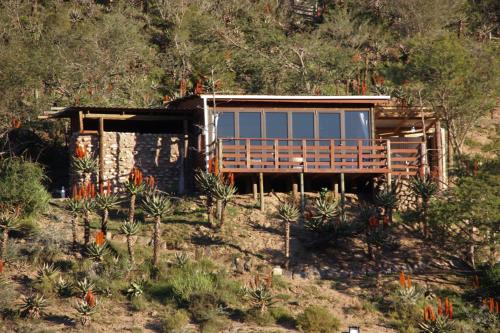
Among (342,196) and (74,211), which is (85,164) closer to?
(74,211)

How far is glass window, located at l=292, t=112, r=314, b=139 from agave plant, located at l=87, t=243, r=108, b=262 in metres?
9.24

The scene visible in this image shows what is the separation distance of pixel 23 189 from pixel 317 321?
11.5 meters

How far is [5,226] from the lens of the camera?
28.9 metres

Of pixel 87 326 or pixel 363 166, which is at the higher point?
pixel 363 166

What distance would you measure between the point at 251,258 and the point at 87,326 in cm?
644

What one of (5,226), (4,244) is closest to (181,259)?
(4,244)

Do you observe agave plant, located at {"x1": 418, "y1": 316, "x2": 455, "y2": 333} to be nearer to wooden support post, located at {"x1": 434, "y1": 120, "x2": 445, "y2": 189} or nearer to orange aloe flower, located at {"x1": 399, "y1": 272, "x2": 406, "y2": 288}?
orange aloe flower, located at {"x1": 399, "y1": 272, "x2": 406, "y2": 288}

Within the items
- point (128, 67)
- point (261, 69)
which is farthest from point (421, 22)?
point (128, 67)

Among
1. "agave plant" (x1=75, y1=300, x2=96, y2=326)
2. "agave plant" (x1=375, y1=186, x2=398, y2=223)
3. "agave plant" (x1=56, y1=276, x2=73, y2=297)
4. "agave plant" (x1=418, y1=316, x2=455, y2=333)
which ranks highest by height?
"agave plant" (x1=375, y1=186, x2=398, y2=223)

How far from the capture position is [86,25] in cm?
5328

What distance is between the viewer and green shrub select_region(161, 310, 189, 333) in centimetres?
2564

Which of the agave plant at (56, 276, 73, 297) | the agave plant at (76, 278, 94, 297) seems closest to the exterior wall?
the agave plant at (56, 276, 73, 297)

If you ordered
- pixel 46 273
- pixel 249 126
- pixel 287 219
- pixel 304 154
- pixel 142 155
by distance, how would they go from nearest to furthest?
pixel 46 273 < pixel 287 219 < pixel 304 154 < pixel 249 126 < pixel 142 155

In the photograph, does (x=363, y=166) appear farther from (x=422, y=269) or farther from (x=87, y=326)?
(x=87, y=326)
